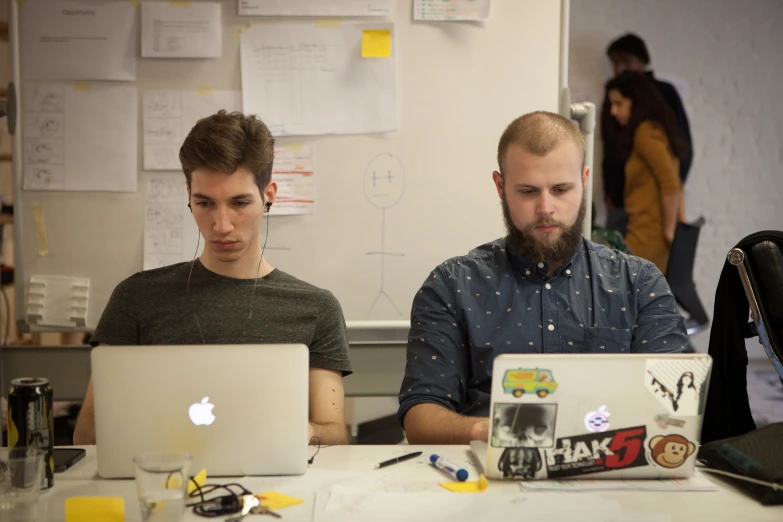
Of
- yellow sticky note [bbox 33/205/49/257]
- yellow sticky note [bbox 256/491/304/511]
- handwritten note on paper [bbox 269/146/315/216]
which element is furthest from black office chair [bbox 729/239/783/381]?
yellow sticky note [bbox 33/205/49/257]

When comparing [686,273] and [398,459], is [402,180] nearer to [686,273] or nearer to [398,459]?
[398,459]

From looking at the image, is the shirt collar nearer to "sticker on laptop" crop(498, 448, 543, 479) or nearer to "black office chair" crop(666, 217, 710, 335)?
"sticker on laptop" crop(498, 448, 543, 479)

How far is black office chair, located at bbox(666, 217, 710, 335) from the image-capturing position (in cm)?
407

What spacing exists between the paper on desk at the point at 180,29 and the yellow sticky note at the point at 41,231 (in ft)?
1.95

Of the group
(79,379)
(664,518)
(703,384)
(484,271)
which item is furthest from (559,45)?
(79,379)

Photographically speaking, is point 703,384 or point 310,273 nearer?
point 703,384

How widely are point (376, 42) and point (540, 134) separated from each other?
797 millimetres

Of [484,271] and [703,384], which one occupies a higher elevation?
[484,271]

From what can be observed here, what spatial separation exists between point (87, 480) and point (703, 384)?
3.40 feet

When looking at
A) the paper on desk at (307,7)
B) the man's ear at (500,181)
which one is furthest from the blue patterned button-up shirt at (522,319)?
the paper on desk at (307,7)

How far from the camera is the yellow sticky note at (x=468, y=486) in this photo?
4.11 feet

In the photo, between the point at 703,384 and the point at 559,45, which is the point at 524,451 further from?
the point at 559,45

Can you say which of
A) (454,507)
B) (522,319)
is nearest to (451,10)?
(522,319)

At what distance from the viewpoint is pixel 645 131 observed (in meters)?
4.23
